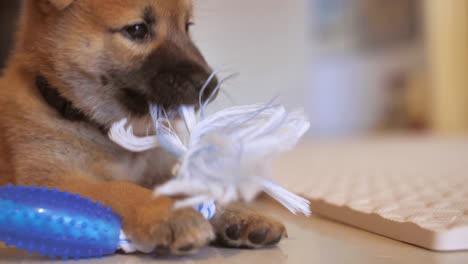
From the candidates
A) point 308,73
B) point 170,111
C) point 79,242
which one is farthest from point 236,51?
point 79,242

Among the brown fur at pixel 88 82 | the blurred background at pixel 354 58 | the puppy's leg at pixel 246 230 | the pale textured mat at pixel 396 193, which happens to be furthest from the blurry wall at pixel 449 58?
the puppy's leg at pixel 246 230

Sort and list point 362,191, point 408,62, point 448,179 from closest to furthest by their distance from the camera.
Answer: point 362,191 → point 448,179 → point 408,62

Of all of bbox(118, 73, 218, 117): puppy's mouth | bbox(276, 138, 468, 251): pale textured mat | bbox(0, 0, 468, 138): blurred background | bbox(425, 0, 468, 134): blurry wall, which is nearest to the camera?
bbox(276, 138, 468, 251): pale textured mat

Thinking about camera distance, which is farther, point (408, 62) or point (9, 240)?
point (408, 62)

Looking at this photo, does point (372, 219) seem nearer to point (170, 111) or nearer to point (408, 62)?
point (170, 111)

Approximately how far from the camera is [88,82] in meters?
1.21

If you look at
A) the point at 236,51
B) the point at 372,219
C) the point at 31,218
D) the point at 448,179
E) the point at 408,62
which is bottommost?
the point at 408,62

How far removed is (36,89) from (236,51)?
3629mm

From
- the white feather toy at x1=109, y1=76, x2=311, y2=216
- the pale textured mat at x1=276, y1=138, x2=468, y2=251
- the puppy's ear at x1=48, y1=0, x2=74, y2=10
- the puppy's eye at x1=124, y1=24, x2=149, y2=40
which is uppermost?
the puppy's ear at x1=48, y1=0, x2=74, y2=10

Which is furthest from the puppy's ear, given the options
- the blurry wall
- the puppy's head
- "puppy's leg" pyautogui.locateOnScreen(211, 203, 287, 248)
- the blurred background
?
the blurry wall

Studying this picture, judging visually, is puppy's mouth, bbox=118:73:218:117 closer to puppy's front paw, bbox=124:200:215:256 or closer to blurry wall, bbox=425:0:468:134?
puppy's front paw, bbox=124:200:215:256

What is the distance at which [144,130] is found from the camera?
1162 millimetres

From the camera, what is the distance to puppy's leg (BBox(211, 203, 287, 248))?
0.94 meters

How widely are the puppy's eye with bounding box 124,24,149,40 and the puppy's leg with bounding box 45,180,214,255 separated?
38cm
